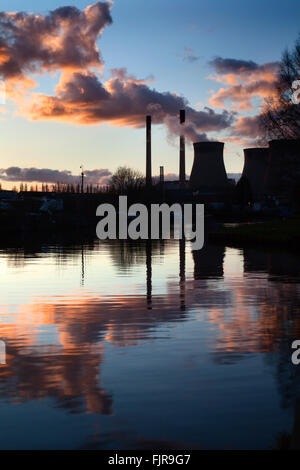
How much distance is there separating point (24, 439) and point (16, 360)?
10.2 ft

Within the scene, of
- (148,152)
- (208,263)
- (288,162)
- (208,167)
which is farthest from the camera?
(208,167)

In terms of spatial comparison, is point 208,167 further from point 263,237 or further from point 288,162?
point 263,237

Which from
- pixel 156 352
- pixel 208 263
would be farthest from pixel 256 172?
pixel 156 352

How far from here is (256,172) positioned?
5906 inches

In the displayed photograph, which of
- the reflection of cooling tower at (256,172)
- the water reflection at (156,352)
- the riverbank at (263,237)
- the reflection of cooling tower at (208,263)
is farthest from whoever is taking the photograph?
the reflection of cooling tower at (256,172)

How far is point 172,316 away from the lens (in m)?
12.1

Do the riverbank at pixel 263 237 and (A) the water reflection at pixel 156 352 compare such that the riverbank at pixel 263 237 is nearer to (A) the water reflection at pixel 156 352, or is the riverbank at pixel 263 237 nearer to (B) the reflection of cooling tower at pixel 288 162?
(B) the reflection of cooling tower at pixel 288 162

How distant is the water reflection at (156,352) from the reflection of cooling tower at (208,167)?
12840 centimetres

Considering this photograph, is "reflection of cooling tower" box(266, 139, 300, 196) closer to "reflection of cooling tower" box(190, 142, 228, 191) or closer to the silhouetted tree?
the silhouetted tree

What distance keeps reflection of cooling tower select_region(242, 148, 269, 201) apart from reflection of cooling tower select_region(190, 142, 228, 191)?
602 cm

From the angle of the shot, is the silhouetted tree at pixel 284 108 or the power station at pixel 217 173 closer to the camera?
the silhouetted tree at pixel 284 108

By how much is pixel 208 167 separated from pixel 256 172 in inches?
450

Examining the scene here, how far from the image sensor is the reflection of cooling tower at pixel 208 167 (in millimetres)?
145625

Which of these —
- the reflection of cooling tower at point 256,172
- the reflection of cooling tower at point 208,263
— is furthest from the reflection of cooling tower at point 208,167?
the reflection of cooling tower at point 208,263
